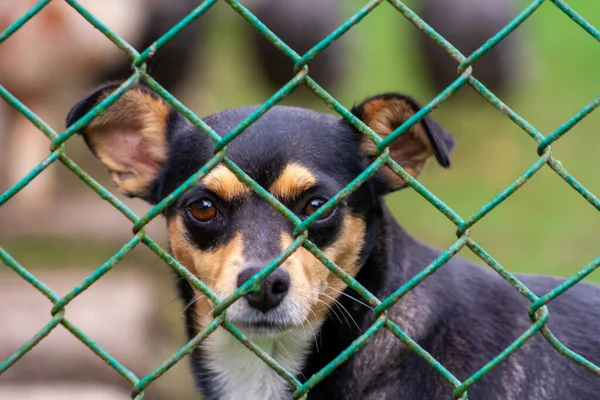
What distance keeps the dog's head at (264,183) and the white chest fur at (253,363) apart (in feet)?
0.36

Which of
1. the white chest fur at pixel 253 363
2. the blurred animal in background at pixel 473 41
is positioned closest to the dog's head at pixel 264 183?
the white chest fur at pixel 253 363

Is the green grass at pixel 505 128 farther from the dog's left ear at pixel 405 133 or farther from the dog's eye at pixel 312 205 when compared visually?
the dog's eye at pixel 312 205

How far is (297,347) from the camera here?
3.55 meters

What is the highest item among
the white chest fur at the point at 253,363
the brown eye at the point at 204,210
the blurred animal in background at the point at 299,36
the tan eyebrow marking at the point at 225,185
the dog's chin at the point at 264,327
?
the blurred animal in background at the point at 299,36

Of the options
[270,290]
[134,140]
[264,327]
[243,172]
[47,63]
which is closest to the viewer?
[243,172]

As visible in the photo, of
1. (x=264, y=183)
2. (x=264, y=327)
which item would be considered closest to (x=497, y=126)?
(x=264, y=183)

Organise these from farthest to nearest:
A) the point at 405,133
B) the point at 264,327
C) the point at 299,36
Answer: the point at 299,36
the point at 405,133
the point at 264,327

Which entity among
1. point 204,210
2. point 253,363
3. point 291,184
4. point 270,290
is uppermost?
point 291,184

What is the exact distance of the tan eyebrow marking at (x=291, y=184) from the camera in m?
3.38

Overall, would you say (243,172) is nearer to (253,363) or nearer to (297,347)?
(297,347)

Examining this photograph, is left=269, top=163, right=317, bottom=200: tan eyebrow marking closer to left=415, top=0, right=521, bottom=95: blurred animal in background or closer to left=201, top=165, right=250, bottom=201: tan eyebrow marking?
left=201, top=165, right=250, bottom=201: tan eyebrow marking

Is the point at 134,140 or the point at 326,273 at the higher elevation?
the point at 134,140

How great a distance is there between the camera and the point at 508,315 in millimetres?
3496

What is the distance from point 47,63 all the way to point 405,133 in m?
4.63
